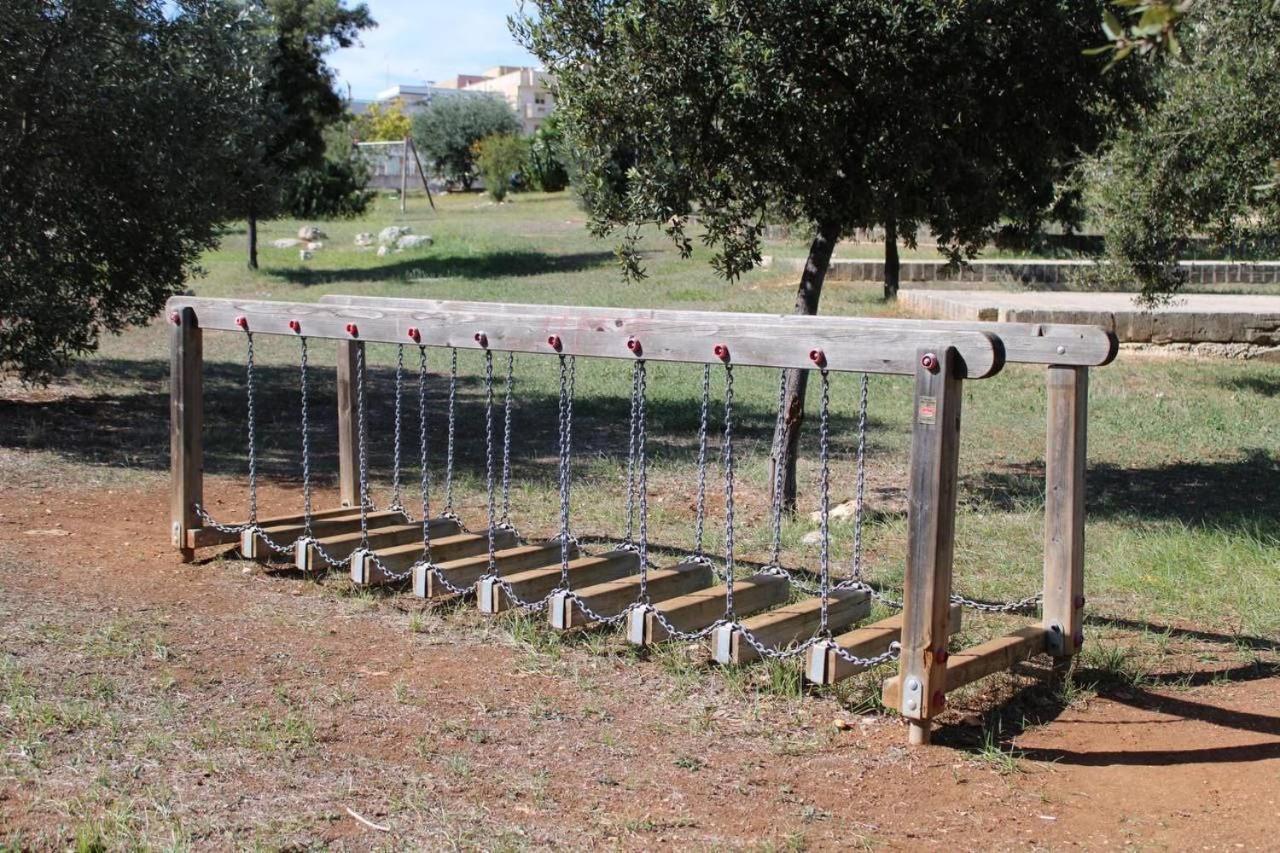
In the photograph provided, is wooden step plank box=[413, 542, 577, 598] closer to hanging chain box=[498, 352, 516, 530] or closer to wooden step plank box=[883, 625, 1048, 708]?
hanging chain box=[498, 352, 516, 530]

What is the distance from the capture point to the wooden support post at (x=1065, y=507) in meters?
4.73

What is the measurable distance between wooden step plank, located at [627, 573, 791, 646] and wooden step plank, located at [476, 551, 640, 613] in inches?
22.4

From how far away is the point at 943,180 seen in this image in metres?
7.18

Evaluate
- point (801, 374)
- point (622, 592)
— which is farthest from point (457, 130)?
point (622, 592)

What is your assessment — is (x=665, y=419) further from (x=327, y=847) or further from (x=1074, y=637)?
(x=327, y=847)

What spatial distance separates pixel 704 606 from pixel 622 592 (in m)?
0.43

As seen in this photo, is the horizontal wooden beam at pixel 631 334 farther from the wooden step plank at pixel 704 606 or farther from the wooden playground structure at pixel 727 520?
the wooden step plank at pixel 704 606

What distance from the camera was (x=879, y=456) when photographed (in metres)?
9.55

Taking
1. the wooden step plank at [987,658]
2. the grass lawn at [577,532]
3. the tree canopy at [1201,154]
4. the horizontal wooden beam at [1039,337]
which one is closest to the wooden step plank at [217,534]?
the grass lawn at [577,532]

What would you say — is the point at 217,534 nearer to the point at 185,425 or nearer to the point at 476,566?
the point at 185,425

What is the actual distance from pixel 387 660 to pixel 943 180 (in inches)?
158

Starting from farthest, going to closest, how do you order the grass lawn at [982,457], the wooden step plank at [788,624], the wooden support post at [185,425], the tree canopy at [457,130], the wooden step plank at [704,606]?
the tree canopy at [457,130] < the wooden support post at [185,425] < the grass lawn at [982,457] < the wooden step plank at [704,606] < the wooden step plank at [788,624]

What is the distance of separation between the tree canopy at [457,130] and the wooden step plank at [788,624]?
54.7m

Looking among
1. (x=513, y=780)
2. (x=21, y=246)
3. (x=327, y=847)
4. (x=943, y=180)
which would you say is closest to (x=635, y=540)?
(x=943, y=180)
